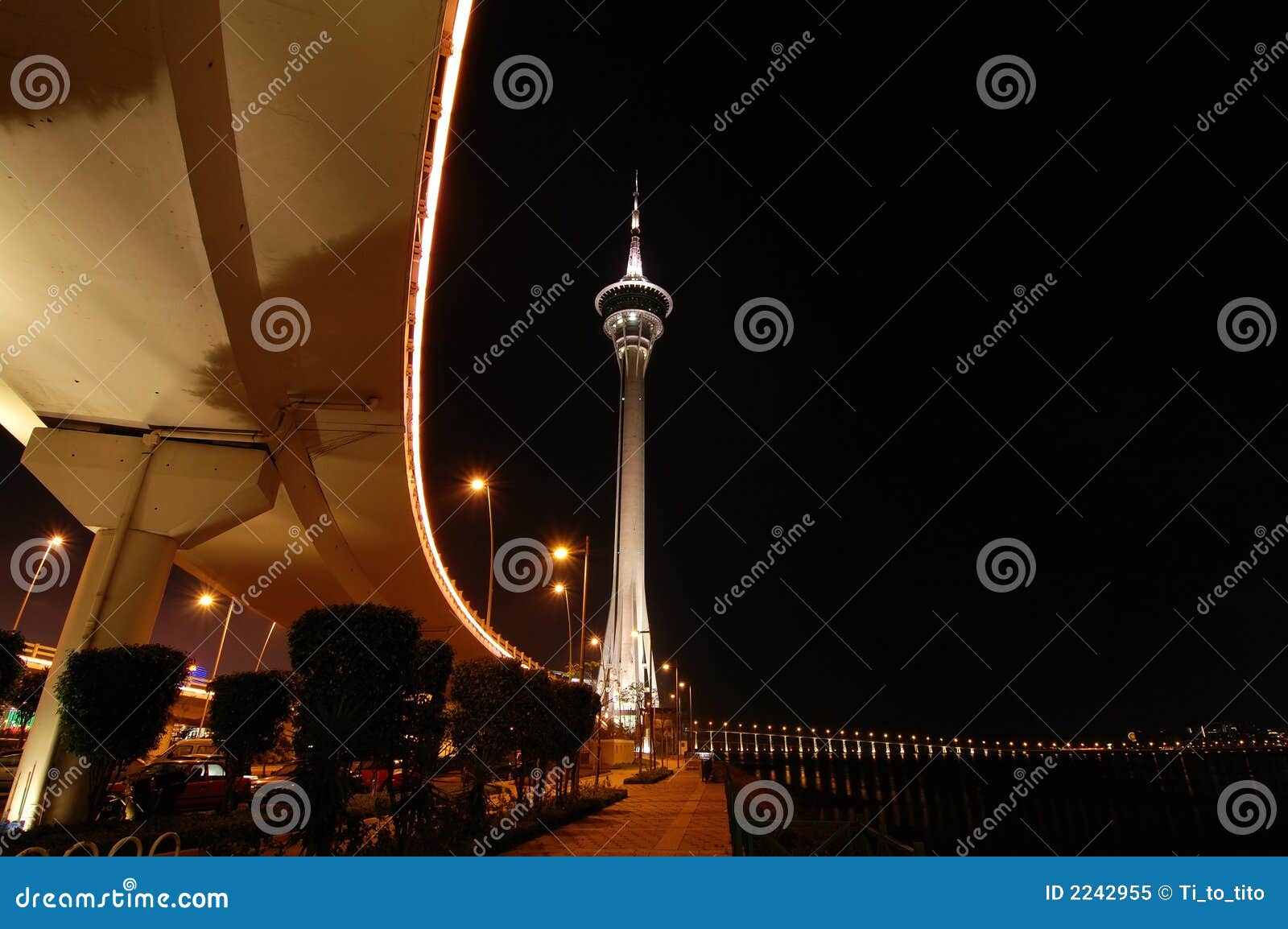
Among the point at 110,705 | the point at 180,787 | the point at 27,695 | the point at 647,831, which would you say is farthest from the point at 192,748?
the point at 647,831

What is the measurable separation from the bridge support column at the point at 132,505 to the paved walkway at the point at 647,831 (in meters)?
8.59

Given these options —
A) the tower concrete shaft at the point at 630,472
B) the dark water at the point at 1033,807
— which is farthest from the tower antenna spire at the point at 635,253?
the dark water at the point at 1033,807

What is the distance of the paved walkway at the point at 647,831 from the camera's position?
34.7 ft

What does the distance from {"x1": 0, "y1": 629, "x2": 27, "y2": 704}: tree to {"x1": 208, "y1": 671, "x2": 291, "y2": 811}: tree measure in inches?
125

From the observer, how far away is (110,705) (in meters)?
11.3

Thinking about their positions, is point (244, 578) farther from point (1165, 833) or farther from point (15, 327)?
point (1165, 833)

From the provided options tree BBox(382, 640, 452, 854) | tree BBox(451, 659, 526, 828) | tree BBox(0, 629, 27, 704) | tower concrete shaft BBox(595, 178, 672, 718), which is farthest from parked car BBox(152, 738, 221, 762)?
tower concrete shaft BBox(595, 178, 672, 718)

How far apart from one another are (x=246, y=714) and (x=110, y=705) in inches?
99.6

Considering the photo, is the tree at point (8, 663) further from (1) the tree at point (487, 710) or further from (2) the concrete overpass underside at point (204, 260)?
(1) the tree at point (487, 710)

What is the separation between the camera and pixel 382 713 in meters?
8.91

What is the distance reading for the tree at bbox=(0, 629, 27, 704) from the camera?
10.9 m

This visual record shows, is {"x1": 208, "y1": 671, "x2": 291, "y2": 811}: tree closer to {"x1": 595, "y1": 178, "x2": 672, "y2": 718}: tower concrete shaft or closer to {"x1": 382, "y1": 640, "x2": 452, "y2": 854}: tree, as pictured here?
{"x1": 382, "y1": 640, "x2": 452, "y2": 854}: tree

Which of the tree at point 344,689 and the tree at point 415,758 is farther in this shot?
the tree at point 415,758

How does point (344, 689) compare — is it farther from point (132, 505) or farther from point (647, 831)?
point (132, 505)
